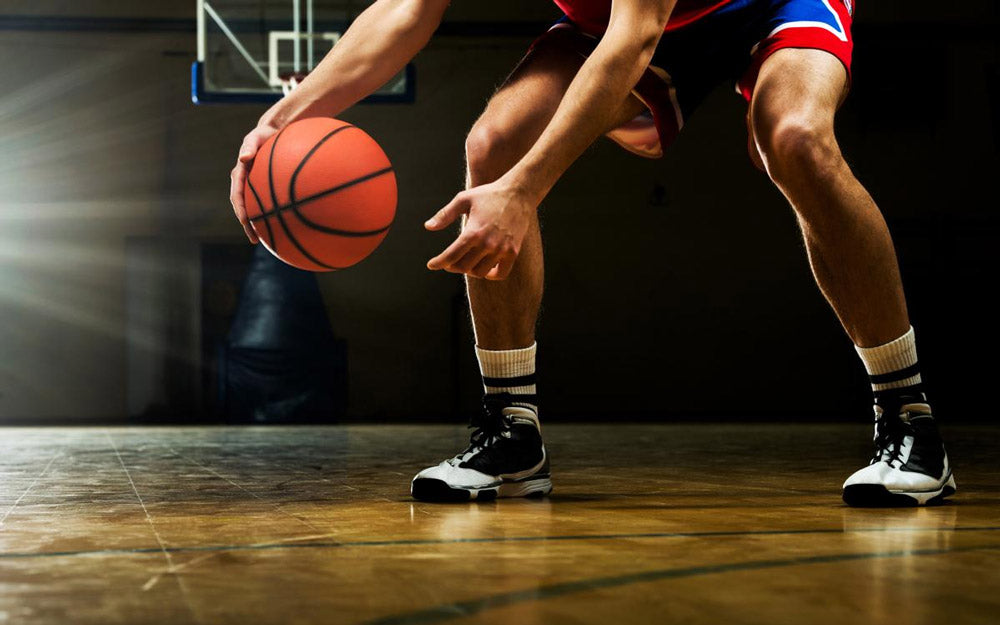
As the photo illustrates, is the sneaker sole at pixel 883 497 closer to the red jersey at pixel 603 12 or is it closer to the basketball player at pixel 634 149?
the basketball player at pixel 634 149

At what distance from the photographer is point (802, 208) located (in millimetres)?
1813

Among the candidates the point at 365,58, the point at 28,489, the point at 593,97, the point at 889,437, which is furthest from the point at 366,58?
the point at 889,437

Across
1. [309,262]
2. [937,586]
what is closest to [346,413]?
[309,262]

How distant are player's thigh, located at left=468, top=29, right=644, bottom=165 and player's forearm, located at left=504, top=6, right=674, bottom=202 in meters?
0.27

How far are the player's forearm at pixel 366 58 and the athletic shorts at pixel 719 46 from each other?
242 millimetres

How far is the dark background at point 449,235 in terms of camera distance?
29.9 feet

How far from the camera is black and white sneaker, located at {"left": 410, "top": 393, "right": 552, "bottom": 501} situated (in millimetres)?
1848

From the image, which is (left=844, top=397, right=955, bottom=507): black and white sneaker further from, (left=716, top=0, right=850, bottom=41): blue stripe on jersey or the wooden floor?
(left=716, top=0, right=850, bottom=41): blue stripe on jersey

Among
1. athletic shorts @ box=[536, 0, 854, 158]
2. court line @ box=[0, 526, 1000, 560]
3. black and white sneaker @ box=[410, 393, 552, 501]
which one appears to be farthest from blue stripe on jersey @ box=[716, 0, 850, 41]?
court line @ box=[0, 526, 1000, 560]

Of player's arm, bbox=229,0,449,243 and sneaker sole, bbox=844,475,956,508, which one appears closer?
sneaker sole, bbox=844,475,956,508

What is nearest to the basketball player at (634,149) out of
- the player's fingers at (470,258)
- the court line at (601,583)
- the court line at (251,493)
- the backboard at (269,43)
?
the player's fingers at (470,258)

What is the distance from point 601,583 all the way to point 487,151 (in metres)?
1.05

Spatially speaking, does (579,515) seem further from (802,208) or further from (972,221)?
(972,221)

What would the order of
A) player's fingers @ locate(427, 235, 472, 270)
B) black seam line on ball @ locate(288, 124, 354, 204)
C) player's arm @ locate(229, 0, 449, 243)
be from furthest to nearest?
player's arm @ locate(229, 0, 449, 243) → black seam line on ball @ locate(288, 124, 354, 204) → player's fingers @ locate(427, 235, 472, 270)
